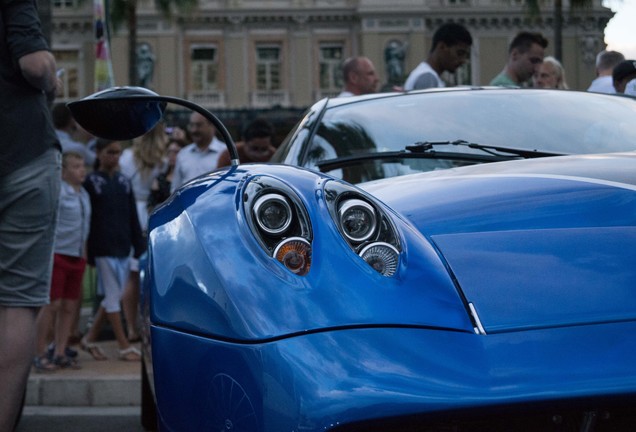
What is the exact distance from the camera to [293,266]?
6.51 feet

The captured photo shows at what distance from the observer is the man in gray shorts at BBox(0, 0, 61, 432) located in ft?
11.1

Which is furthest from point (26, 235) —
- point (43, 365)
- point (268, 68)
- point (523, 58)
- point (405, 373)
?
point (268, 68)

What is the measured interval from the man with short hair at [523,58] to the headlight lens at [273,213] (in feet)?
16.5

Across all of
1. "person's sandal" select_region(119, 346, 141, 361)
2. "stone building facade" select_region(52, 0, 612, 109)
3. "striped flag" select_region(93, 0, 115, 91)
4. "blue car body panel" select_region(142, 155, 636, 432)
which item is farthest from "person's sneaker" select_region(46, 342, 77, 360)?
"stone building facade" select_region(52, 0, 612, 109)

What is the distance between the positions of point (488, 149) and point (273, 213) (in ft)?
3.95

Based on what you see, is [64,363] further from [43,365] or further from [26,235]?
[26,235]

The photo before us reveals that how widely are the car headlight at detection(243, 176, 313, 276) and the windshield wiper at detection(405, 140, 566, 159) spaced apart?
106cm

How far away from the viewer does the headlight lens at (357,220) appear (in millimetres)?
2064

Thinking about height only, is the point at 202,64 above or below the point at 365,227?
above

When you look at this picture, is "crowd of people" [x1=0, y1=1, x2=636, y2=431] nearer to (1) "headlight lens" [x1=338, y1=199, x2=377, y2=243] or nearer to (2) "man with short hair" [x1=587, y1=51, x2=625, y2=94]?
(2) "man with short hair" [x1=587, y1=51, x2=625, y2=94]

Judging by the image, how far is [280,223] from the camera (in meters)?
2.06

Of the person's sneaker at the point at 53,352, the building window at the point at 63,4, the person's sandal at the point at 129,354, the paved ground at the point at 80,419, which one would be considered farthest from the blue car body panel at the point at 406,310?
the building window at the point at 63,4

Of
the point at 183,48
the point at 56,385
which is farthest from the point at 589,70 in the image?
the point at 56,385

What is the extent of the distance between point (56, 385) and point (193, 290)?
3.50 m
